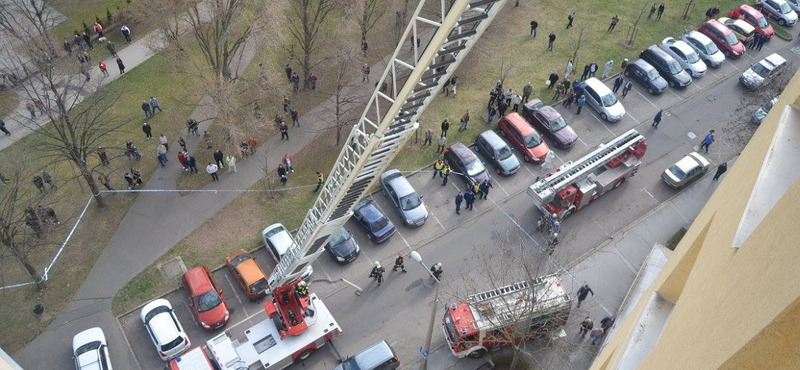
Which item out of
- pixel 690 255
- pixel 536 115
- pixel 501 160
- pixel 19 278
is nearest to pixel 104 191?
pixel 19 278

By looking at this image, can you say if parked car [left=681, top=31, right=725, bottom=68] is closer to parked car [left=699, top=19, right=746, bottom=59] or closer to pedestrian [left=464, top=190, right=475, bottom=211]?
parked car [left=699, top=19, right=746, bottom=59]

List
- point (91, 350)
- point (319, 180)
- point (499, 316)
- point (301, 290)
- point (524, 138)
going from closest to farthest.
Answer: point (499, 316) < point (301, 290) < point (91, 350) < point (319, 180) < point (524, 138)

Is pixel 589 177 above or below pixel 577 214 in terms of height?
above

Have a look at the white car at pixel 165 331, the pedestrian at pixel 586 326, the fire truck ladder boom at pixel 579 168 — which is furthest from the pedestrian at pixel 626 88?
the white car at pixel 165 331

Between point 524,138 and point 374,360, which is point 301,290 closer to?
point 374,360

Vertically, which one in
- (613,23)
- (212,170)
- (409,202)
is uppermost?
(212,170)

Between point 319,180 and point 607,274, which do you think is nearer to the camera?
point 607,274

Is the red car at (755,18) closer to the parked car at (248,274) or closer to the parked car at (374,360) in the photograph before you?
the parked car at (374,360)

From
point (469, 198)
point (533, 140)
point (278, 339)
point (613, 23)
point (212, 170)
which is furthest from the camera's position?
point (613, 23)

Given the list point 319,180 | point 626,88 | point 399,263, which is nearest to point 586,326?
point 399,263
